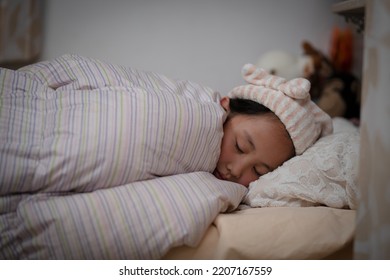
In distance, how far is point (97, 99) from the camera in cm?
75

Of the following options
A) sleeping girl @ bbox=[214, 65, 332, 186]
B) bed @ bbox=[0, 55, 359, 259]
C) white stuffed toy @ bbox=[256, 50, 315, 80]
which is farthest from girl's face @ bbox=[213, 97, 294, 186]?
white stuffed toy @ bbox=[256, 50, 315, 80]

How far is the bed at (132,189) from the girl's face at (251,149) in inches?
4.2

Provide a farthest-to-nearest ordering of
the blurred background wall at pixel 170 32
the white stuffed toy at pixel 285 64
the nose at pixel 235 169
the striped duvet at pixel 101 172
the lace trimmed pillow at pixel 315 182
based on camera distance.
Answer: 1. the white stuffed toy at pixel 285 64
2. the blurred background wall at pixel 170 32
3. the nose at pixel 235 169
4. the lace trimmed pillow at pixel 315 182
5. the striped duvet at pixel 101 172

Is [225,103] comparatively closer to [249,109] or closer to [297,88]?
[249,109]

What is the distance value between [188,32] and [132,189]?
1.21 meters

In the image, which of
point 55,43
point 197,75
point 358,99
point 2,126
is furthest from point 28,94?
point 358,99

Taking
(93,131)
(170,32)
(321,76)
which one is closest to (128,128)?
(93,131)

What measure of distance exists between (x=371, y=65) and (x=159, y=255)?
17.2 inches

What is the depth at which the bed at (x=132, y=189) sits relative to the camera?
639 millimetres

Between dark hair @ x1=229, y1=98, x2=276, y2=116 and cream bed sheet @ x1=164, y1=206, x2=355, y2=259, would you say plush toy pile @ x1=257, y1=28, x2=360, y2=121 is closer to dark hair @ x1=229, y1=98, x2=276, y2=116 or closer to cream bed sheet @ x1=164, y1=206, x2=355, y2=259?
dark hair @ x1=229, y1=98, x2=276, y2=116

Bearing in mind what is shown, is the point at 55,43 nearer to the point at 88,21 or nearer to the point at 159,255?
the point at 88,21

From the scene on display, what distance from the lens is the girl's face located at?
95cm

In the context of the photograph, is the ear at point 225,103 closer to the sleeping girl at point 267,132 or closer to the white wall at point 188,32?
the sleeping girl at point 267,132

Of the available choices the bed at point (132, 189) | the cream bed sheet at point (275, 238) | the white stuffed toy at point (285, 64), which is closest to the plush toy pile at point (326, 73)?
the white stuffed toy at point (285, 64)
